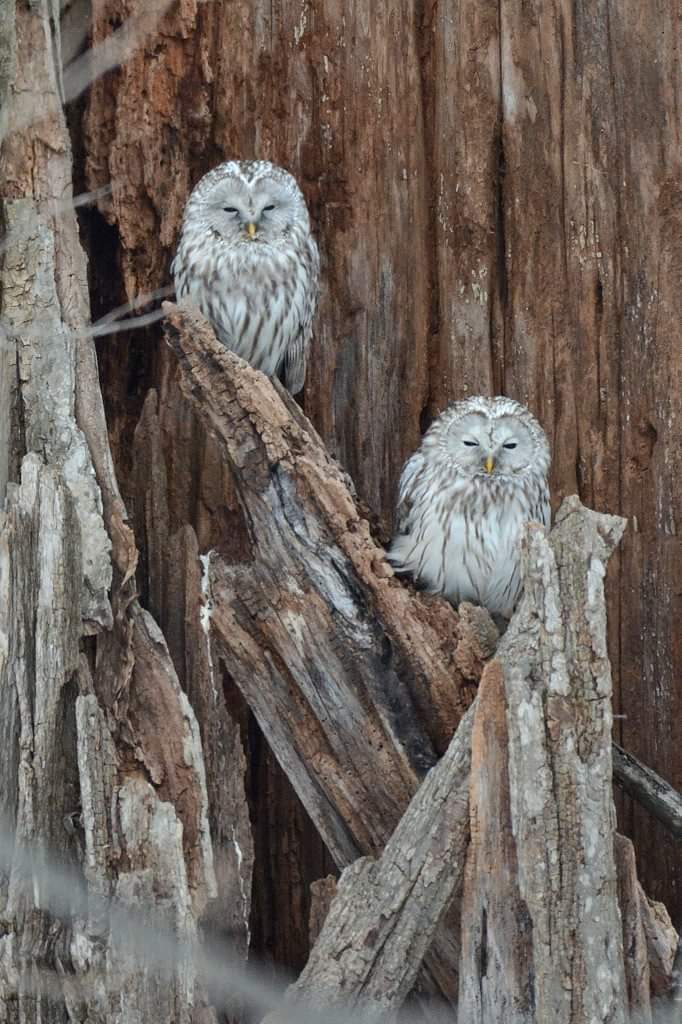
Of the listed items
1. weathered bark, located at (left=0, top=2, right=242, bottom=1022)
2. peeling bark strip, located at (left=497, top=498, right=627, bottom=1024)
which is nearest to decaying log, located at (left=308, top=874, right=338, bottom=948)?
weathered bark, located at (left=0, top=2, right=242, bottom=1022)

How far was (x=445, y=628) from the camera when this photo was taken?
3984mm

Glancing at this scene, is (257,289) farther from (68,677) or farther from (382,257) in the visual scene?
(68,677)

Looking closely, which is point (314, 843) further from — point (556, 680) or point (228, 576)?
point (556, 680)

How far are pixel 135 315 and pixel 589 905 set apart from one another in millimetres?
2470

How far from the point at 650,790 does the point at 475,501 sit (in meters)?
1.02

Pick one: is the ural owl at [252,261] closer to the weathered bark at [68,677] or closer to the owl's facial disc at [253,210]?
the owl's facial disc at [253,210]

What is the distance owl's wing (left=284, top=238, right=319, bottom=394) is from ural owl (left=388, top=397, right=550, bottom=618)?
0.54 m

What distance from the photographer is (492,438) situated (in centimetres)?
446

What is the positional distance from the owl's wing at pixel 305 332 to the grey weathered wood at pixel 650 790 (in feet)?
5.24

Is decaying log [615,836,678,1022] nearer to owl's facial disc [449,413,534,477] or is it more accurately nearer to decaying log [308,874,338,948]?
decaying log [308,874,338,948]

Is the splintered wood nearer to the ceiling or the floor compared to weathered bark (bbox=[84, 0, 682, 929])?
nearer to the floor

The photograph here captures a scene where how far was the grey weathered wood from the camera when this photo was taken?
165 inches

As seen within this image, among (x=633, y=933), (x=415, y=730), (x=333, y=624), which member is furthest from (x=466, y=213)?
(x=633, y=933)

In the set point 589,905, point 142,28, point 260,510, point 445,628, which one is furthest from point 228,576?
point 142,28
